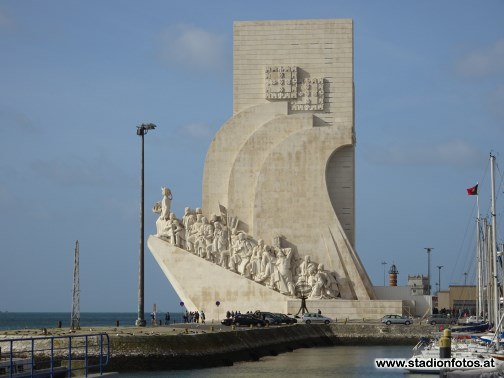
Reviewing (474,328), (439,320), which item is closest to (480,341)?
(474,328)

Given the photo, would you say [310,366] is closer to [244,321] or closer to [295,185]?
[244,321]

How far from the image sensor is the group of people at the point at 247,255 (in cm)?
4541

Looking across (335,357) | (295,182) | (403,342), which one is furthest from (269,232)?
(335,357)

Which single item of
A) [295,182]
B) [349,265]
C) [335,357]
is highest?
[295,182]

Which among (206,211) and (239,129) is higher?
(239,129)

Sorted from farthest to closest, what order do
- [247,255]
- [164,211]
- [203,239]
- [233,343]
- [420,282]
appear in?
1. [420,282]
2. [164,211]
3. [203,239]
4. [247,255]
5. [233,343]

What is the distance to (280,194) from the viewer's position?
4659 centimetres

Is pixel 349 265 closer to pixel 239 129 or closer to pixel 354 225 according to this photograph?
pixel 354 225

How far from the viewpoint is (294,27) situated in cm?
4816

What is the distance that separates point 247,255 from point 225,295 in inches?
76.7

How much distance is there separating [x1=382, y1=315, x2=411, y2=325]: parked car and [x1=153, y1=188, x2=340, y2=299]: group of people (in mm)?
3229

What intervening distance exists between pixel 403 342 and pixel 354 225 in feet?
28.7

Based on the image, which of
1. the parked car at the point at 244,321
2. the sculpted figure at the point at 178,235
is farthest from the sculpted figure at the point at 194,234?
the parked car at the point at 244,321

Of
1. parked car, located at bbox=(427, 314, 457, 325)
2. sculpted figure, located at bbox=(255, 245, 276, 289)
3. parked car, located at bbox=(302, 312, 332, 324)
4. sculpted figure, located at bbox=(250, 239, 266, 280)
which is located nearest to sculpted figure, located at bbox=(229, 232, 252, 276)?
sculpted figure, located at bbox=(250, 239, 266, 280)
